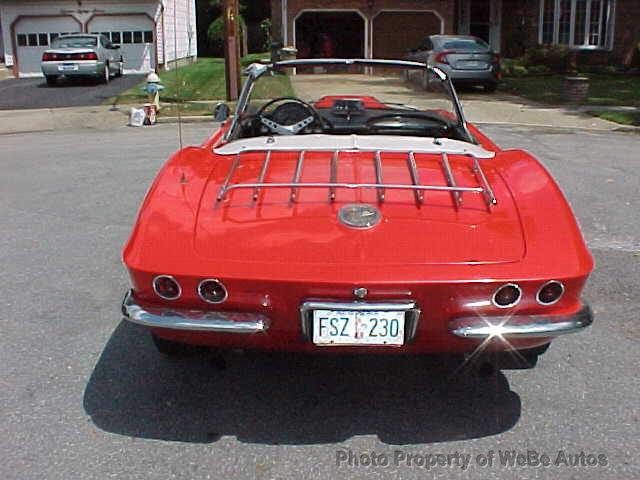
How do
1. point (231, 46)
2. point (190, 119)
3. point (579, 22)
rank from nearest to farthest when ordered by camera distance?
point (190, 119), point (231, 46), point (579, 22)

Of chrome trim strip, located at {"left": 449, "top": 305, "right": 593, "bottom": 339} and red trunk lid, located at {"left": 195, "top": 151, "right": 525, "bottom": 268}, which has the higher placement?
red trunk lid, located at {"left": 195, "top": 151, "right": 525, "bottom": 268}

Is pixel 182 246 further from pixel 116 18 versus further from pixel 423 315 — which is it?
pixel 116 18

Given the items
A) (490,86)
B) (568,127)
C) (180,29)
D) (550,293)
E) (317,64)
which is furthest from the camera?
(180,29)

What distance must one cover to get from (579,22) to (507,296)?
80.5ft

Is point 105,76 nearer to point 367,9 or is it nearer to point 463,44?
point 367,9

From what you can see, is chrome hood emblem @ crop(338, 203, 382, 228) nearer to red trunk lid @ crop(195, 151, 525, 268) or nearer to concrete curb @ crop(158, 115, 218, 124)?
red trunk lid @ crop(195, 151, 525, 268)

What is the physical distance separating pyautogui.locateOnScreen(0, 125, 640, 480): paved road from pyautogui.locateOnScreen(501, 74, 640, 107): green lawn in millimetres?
12465

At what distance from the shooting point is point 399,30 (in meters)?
26.1

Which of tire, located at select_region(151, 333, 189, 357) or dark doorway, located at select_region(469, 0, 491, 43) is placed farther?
dark doorway, located at select_region(469, 0, 491, 43)

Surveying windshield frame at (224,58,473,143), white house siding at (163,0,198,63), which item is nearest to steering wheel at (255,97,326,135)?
windshield frame at (224,58,473,143)

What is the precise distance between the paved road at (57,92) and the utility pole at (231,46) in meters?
3.32

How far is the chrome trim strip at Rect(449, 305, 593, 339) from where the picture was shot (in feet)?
9.31

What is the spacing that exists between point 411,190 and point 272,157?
0.77 meters

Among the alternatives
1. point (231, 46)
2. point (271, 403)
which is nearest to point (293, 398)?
point (271, 403)
